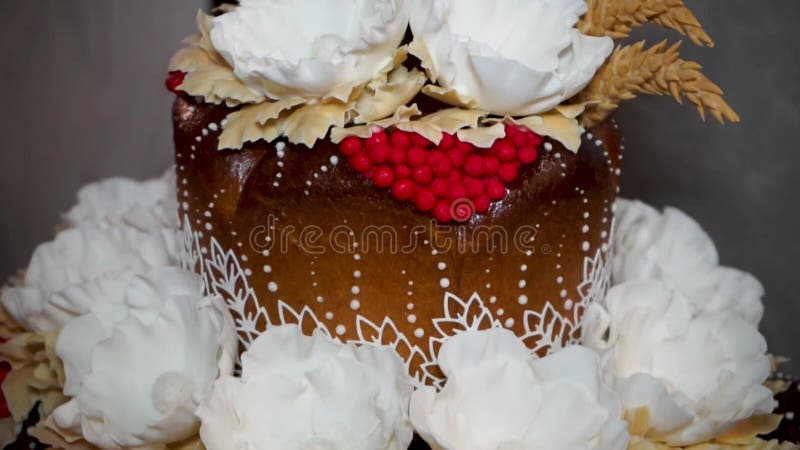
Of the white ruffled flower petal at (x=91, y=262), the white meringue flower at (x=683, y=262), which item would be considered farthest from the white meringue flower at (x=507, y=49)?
the white ruffled flower petal at (x=91, y=262)

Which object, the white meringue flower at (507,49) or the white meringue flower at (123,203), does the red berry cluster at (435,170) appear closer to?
the white meringue flower at (507,49)

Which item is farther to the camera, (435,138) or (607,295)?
(607,295)

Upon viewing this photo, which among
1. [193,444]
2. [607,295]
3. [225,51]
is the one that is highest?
[225,51]

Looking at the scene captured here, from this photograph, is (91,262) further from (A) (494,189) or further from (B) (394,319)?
(A) (494,189)

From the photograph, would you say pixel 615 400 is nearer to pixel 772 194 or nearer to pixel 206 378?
pixel 206 378

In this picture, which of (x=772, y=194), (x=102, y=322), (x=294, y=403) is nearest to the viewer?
(x=294, y=403)

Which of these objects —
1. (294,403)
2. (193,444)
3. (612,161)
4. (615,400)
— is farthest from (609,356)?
(193,444)
